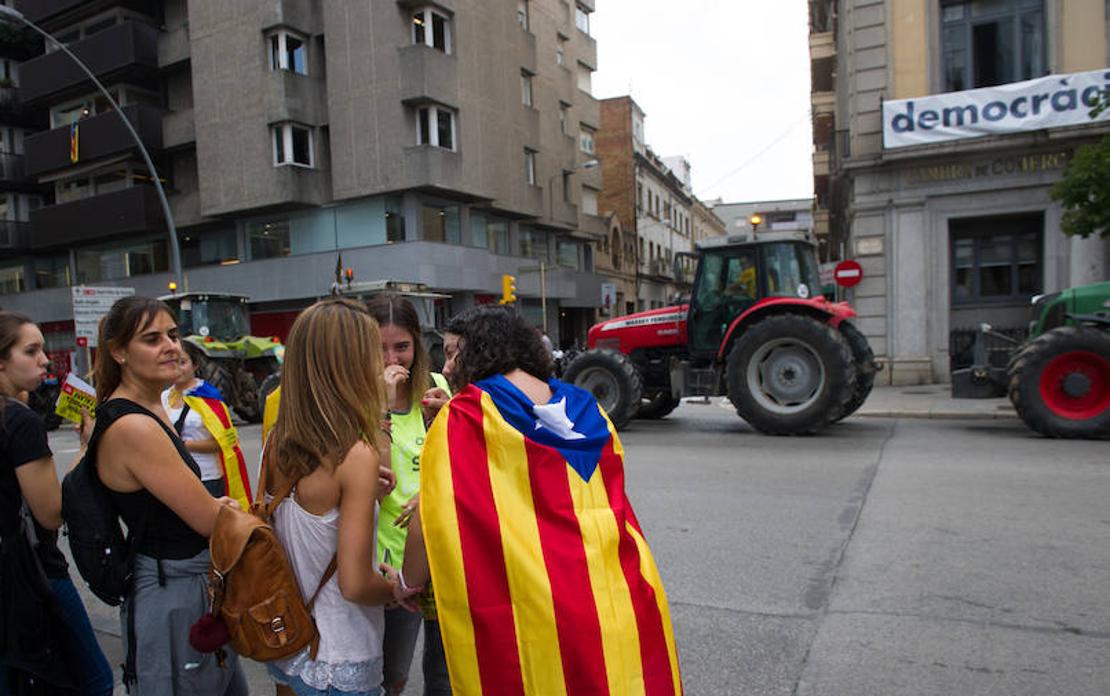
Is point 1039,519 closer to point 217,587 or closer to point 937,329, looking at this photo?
point 217,587

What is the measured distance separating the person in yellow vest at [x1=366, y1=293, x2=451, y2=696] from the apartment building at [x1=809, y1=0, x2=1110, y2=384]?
48.9ft

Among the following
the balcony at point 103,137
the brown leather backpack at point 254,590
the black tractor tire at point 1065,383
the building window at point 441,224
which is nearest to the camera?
the brown leather backpack at point 254,590

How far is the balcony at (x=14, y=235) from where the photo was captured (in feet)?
104

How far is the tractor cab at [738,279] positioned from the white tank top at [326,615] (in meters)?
8.76

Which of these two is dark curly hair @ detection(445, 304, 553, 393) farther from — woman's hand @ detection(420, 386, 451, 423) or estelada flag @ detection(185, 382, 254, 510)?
estelada flag @ detection(185, 382, 254, 510)

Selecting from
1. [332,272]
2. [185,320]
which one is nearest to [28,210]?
[332,272]

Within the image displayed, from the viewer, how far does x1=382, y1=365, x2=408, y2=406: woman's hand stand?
2573 mm

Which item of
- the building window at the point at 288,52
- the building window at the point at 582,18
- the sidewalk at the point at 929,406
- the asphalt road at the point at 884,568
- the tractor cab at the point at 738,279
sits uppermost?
the building window at the point at 582,18

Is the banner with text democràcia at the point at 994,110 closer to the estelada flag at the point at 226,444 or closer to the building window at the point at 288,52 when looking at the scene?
the estelada flag at the point at 226,444

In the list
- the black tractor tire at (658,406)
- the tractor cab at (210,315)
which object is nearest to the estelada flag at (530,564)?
the black tractor tire at (658,406)

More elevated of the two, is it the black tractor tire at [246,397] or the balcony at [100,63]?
the balcony at [100,63]

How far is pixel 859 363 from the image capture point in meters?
9.75

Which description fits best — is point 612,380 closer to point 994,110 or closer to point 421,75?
point 994,110

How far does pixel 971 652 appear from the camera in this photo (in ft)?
11.0
